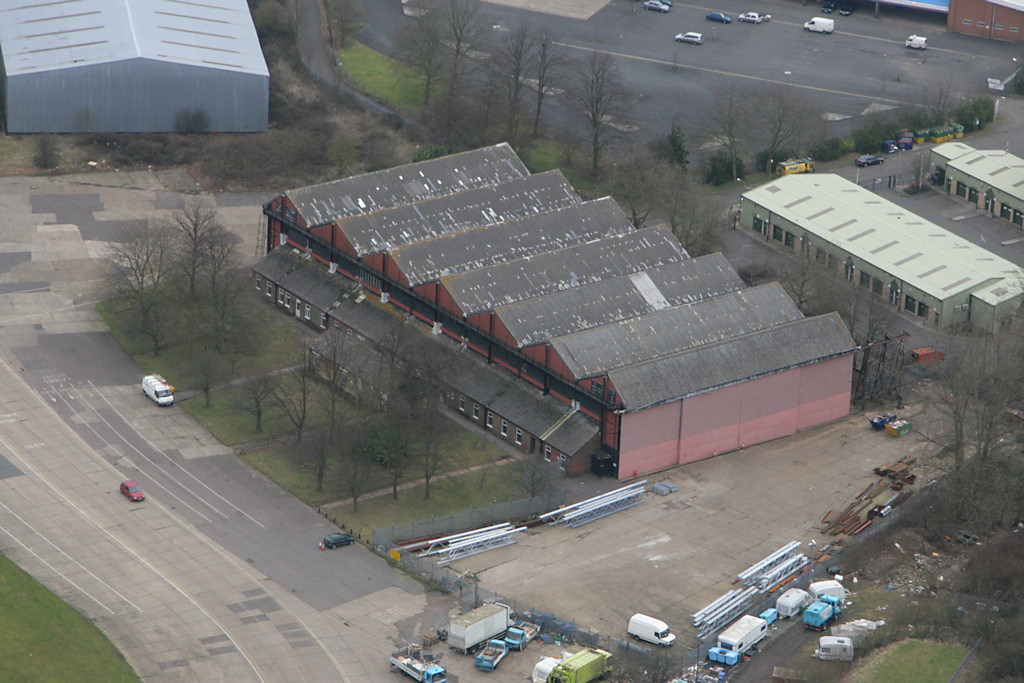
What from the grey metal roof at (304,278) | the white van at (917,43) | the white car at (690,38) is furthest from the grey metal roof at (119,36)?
the white van at (917,43)

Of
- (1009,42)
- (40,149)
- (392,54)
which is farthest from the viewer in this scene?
(1009,42)

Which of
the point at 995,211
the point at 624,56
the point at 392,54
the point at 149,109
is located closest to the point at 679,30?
the point at 624,56

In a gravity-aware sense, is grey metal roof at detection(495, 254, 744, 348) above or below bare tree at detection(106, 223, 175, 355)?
above

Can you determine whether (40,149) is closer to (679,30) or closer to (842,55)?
(679,30)

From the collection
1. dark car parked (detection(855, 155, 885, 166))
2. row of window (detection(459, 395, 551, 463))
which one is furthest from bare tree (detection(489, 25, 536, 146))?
row of window (detection(459, 395, 551, 463))

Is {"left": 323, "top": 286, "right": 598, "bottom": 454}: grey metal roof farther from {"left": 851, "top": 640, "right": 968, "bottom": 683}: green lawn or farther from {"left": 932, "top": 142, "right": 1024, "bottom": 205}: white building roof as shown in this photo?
{"left": 932, "top": 142, "right": 1024, "bottom": 205}: white building roof

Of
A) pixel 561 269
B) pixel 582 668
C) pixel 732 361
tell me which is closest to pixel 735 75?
pixel 561 269
